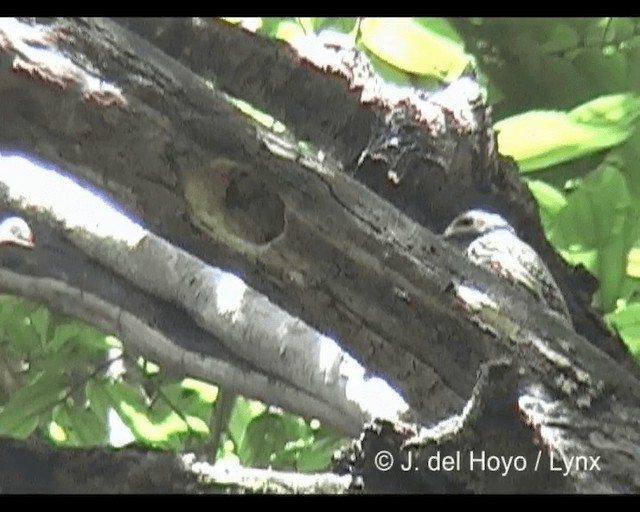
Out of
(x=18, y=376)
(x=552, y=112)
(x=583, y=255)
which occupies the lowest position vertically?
(x=18, y=376)

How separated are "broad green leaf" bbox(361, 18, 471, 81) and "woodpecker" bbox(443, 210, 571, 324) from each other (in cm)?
14

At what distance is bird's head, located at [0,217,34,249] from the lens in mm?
1022

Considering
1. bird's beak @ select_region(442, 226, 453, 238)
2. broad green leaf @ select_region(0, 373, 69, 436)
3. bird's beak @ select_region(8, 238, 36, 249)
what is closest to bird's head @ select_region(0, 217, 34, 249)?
bird's beak @ select_region(8, 238, 36, 249)

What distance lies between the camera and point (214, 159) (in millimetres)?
982

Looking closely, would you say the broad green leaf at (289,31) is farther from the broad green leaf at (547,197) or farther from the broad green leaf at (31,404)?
the broad green leaf at (31,404)

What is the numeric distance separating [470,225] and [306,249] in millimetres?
153

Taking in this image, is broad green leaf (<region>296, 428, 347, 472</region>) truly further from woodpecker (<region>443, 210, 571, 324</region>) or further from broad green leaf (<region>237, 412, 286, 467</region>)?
woodpecker (<region>443, 210, 571, 324</region>)

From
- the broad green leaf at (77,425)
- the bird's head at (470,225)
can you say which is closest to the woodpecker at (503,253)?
the bird's head at (470,225)

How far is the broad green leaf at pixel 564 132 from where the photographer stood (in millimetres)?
1024

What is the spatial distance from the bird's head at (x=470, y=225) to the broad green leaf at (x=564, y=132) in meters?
0.06

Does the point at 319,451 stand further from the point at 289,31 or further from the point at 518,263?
the point at 289,31
